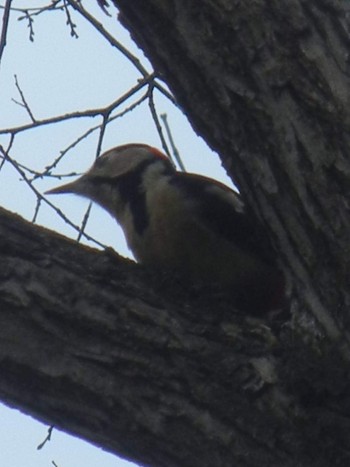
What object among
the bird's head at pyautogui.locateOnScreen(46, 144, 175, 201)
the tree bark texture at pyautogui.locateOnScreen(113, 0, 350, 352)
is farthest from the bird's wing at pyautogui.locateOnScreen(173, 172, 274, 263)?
the tree bark texture at pyautogui.locateOnScreen(113, 0, 350, 352)

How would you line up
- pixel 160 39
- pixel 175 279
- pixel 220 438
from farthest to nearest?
1. pixel 175 279
2. pixel 160 39
3. pixel 220 438

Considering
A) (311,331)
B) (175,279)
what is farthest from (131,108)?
(311,331)

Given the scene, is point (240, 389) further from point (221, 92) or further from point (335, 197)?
point (221, 92)

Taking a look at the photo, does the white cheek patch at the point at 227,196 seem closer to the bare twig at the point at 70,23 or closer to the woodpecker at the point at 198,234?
the woodpecker at the point at 198,234

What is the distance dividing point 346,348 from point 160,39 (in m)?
0.89

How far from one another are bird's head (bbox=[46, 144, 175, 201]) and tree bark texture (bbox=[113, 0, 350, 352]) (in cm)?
182

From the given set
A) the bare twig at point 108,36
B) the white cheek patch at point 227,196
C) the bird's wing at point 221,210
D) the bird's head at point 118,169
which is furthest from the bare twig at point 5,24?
the white cheek patch at point 227,196

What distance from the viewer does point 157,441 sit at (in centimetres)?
241

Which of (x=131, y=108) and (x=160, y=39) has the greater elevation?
(x=131, y=108)

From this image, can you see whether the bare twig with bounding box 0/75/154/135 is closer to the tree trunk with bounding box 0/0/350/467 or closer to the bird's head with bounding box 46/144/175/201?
the bird's head with bounding box 46/144/175/201

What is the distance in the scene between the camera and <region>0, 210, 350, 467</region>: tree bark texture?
2.42m

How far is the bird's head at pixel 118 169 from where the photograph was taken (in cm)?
447

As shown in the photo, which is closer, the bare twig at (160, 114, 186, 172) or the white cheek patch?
the white cheek patch

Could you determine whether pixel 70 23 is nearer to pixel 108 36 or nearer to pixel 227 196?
pixel 108 36
